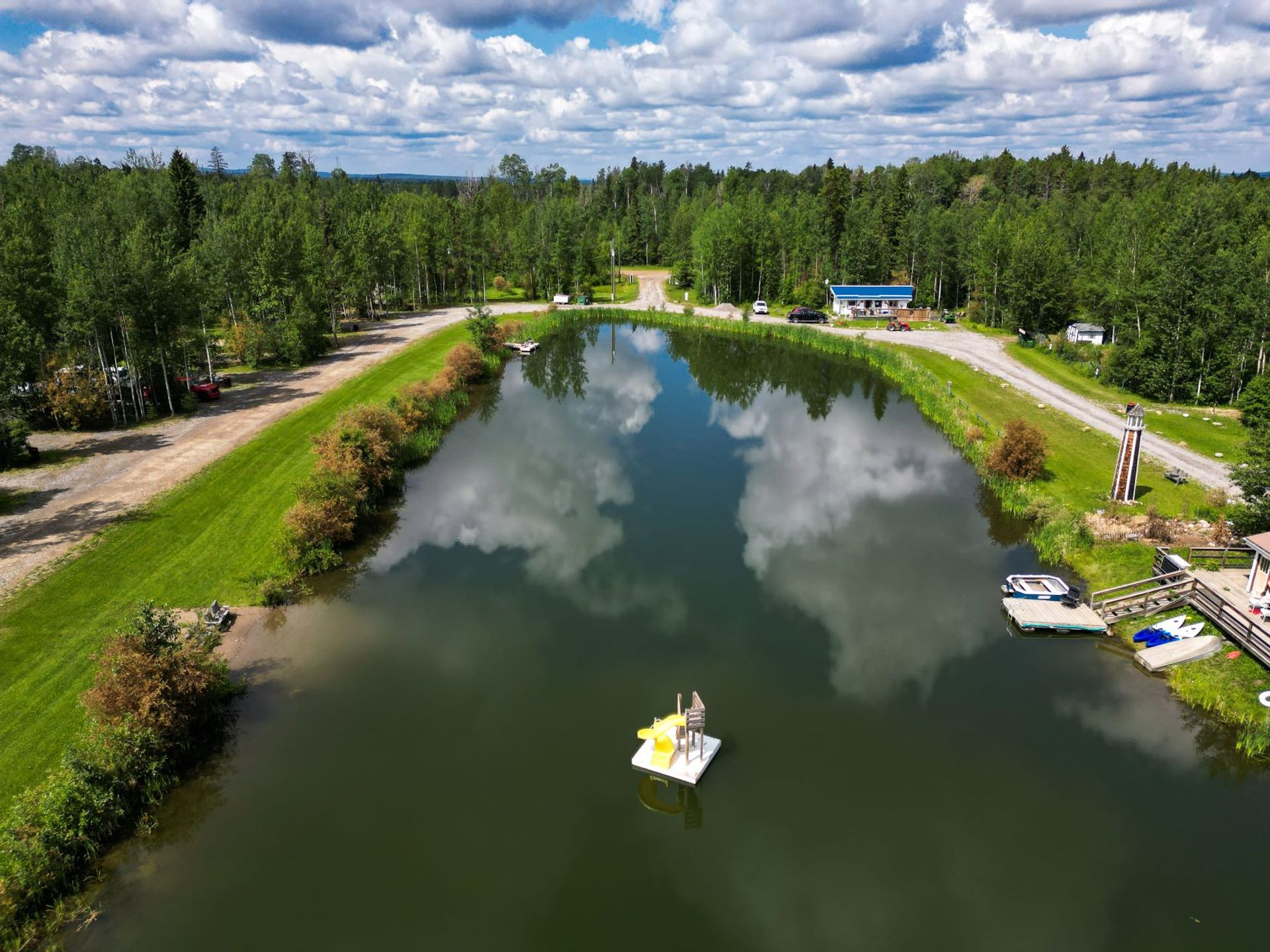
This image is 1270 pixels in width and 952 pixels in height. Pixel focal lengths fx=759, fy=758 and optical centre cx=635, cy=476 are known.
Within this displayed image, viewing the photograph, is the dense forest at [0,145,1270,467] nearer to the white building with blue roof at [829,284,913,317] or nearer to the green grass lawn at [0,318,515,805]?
the white building with blue roof at [829,284,913,317]

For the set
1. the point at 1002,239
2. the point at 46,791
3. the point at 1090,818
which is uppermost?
the point at 1002,239

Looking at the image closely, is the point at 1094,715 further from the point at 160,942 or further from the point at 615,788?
the point at 160,942

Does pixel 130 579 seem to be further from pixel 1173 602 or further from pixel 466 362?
pixel 1173 602

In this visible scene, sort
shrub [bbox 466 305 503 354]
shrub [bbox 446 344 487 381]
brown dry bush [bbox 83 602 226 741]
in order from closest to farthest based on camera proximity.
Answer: brown dry bush [bbox 83 602 226 741]
shrub [bbox 446 344 487 381]
shrub [bbox 466 305 503 354]

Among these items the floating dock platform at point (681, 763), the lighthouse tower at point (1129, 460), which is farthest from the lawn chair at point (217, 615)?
the lighthouse tower at point (1129, 460)

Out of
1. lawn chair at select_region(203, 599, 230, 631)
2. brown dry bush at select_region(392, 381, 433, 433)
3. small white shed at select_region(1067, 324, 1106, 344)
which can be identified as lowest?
lawn chair at select_region(203, 599, 230, 631)

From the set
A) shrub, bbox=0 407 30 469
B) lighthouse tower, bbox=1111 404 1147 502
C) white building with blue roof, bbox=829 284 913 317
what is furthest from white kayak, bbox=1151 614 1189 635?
white building with blue roof, bbox=829 284 913 317

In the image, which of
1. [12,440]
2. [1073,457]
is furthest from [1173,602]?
[12,440]

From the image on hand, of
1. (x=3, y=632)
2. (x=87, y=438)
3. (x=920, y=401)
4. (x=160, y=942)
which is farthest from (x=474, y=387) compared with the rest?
(x=160, y=942)

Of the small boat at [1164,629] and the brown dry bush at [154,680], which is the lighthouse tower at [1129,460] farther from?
the brown dry bush at [154,680]
